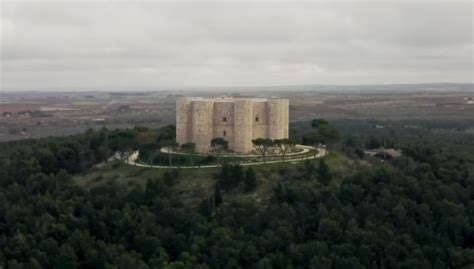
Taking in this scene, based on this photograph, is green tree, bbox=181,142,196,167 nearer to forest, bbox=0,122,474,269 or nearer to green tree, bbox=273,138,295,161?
forest, bbox=0,122,474,269

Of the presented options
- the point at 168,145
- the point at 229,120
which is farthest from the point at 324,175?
the point at 168,145

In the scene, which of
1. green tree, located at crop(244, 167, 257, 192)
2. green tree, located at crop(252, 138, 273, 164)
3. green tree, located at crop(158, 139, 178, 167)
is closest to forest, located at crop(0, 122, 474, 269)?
green tree, located at crop(244, 167, 257, 192)

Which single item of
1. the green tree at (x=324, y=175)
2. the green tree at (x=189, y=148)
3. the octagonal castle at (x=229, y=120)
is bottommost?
the green tree at (x=324, y=175)

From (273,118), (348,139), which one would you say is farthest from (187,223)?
(348,139)

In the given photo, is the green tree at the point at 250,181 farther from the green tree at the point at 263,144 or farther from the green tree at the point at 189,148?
the green tree at the point at 189,148

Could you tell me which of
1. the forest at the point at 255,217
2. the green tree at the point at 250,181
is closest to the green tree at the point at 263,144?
the forest at the point at 255,217

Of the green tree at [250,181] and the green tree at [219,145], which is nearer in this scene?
the green tree at [250,181]

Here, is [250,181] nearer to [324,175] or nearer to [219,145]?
[324,175]
